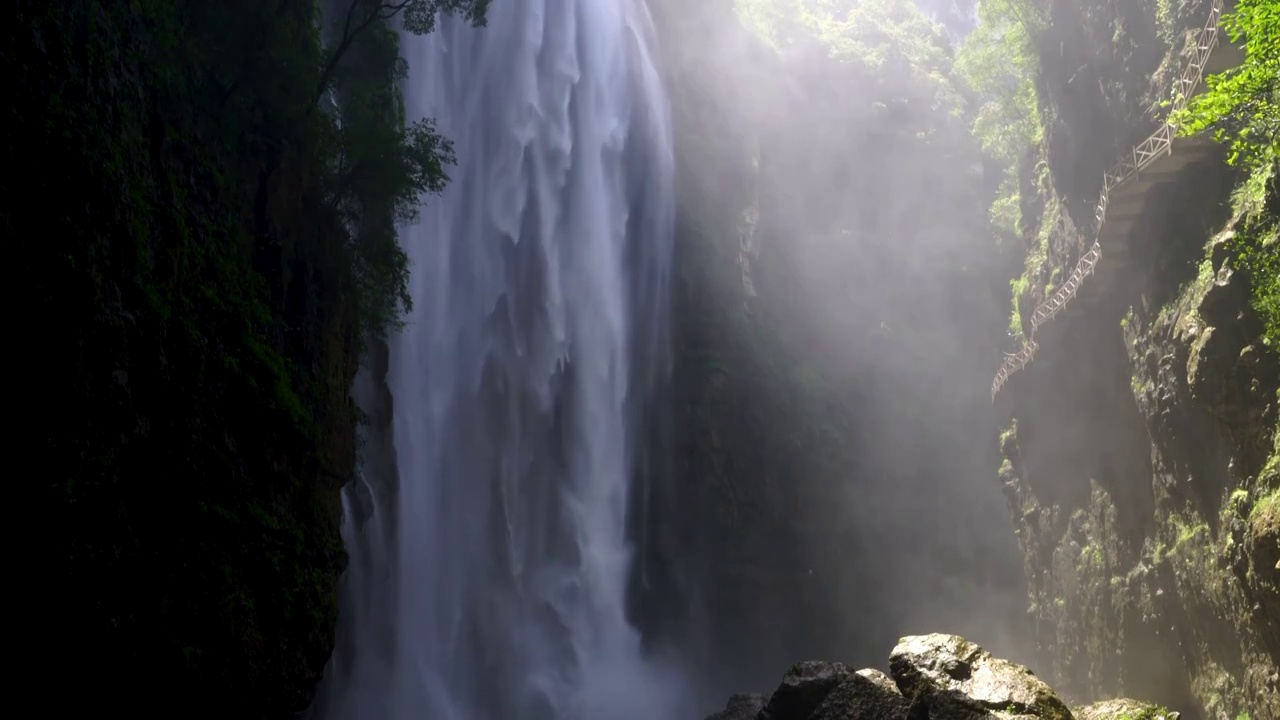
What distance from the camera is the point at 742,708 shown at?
1731cm

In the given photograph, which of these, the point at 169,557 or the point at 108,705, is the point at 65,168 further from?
the point at 108,705

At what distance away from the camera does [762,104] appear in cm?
4203

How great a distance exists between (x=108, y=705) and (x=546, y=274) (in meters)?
21.8

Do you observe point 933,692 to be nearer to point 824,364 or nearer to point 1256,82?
point 1256,82

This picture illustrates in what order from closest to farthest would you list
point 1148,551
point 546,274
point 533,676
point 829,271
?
point 1148,551
point 533,676
point 546,274
point 829,271

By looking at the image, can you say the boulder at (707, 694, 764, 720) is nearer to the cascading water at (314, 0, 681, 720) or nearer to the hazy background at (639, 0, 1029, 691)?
the cascading water at (314, 0, 681, 720)

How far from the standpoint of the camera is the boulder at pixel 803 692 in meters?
13.8

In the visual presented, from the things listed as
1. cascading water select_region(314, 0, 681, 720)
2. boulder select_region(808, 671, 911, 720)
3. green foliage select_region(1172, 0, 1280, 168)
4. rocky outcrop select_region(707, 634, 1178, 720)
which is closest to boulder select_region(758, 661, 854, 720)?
rocky outcrop select_region(707, 634, 1178, 720)

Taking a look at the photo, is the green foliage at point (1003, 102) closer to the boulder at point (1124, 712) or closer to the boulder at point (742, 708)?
the boulder at point (1124, 712)

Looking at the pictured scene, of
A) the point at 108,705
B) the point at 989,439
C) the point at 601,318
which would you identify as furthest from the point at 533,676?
the point at 989,439

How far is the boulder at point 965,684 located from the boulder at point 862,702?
232mm

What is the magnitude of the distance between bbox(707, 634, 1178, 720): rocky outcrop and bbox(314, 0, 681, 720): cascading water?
956cm

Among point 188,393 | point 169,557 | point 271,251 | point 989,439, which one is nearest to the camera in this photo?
point 169,557

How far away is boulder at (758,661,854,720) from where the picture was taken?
13844 mm
